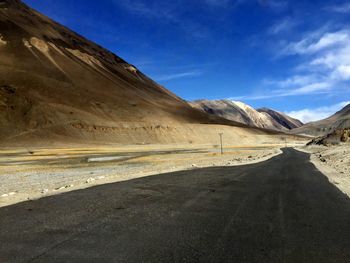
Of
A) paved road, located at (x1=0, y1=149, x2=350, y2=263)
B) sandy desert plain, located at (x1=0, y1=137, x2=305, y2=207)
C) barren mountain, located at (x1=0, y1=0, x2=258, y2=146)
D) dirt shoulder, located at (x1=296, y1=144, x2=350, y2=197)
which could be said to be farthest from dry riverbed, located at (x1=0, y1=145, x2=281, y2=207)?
barren mountain, located at (x1=0, y1=0, x2=258, y2=146)

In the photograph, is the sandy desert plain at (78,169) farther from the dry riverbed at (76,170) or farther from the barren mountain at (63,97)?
the barren mountain at (63,97)

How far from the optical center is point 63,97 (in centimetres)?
13738

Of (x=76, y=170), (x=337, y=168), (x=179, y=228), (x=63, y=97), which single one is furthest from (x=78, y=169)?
(x=63, y=97)

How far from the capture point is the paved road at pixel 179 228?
6.96m

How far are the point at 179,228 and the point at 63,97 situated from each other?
442ft

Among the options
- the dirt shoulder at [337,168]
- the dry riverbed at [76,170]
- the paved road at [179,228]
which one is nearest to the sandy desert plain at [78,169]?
the dry riverbed at [76,170]

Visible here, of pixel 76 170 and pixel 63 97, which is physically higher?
pixel 63 97

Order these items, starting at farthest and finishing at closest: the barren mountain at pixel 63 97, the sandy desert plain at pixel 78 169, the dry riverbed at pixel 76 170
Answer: the barren mountain at pixel 63 97
the sandy desert plain at pixel 78 169
the dry riverbed at pixel 76 170

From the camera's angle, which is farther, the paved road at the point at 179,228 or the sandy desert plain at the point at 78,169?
the sandy desert plain at the point at 78,169

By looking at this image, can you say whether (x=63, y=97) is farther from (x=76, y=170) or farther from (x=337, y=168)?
(x=337, y=168)

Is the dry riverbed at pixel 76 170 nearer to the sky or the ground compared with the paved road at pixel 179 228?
nearer to the sky

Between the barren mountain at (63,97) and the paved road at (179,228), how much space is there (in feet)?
327

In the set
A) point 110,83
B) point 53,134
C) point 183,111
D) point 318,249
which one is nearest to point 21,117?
point 53,134

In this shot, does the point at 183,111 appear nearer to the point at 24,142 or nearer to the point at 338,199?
the point at 24,142
